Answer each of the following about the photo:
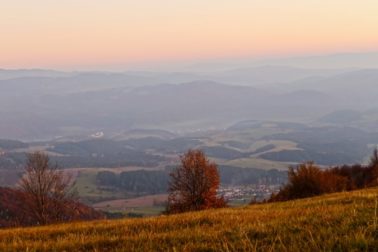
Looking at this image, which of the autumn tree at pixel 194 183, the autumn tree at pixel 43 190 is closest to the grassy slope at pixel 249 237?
the autumn tree at pixel 43 190

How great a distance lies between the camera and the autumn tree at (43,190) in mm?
44375

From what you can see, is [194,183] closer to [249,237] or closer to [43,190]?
[43,190]

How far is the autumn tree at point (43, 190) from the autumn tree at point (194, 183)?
10425mm

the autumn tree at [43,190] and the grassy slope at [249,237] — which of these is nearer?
the grassy slope at [249,237]

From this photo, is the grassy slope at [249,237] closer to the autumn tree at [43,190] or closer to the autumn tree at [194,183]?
the autumn tree at [43,190]

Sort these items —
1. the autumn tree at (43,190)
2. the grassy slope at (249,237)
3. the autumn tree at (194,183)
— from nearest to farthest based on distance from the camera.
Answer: the grassy slope at (249,237), the autumn tree at (43,190), the autumn tree at (194,183)

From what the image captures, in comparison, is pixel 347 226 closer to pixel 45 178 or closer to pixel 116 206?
pixel 45 178

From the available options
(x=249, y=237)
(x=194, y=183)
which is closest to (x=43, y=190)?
(x=194, y=183)

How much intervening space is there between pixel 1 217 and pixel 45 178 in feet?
245

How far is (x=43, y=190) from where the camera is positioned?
1805 inches

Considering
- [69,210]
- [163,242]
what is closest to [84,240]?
[163,242]

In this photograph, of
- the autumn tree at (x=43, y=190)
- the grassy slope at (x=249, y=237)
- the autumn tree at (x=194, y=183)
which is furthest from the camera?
the autumn tree at (x=194, y=183)

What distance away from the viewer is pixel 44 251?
949cm

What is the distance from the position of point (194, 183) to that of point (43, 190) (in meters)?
14.2
